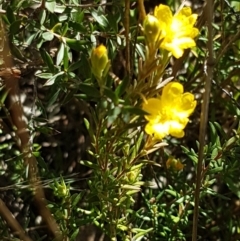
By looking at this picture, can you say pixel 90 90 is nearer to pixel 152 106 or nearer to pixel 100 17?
pixel 152 106

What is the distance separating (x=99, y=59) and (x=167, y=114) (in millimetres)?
151

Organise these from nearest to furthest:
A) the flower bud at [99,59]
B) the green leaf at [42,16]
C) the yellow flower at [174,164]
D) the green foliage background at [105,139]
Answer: the flower bud at [99,59] < the green foliage background at [105,139] < the green leaf at [42,16] < the yellow flower at [174,164]

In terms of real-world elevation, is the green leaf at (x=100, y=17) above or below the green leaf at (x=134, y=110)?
above

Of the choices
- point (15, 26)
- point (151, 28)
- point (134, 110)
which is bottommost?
point (134, 110)

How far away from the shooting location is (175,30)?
90 cm

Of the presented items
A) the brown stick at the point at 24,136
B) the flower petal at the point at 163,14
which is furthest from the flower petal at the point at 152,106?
the brown stick at the point at 24,136

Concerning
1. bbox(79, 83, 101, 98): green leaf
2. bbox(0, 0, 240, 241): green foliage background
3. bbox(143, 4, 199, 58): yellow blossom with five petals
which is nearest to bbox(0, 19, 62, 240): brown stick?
bbox(0, 0, 240, 241): green foliage background

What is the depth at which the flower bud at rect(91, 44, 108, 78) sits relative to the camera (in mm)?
812

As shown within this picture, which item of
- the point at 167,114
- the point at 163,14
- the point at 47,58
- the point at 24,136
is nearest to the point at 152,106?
the point at 167,114

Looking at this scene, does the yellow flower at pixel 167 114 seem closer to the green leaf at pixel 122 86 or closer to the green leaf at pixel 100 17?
the green leaf at pixel 122 86

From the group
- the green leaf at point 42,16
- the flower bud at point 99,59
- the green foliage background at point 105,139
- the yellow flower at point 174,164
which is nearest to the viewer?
the flower bud at point 99,59

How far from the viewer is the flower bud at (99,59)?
0.81m

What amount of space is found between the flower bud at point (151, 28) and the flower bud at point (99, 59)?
2.8 inches

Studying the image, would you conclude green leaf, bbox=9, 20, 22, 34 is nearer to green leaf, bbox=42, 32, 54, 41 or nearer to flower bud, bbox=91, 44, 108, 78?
green leaf, bbox=42, 32, 54, 41
